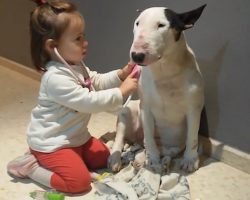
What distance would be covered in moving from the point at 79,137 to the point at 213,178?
0.44m

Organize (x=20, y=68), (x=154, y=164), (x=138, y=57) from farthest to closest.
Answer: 1. (x=20, y=68)
2. (x=154, y=164)
3. (x=138, y=57)

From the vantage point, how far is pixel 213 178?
4.34 ft

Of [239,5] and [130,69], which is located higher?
[239,5]

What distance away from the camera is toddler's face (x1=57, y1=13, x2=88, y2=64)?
4.05 feet

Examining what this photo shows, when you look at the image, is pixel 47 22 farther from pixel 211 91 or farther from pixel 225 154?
pixel 225 154

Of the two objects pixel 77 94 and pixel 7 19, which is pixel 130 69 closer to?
pixel 77 94

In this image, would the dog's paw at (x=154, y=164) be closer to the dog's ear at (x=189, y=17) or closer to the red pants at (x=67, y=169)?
the red pants at (x=67, y=169)

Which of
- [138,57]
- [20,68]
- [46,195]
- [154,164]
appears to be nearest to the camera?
[138,57]

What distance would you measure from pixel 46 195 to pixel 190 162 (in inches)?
18.1

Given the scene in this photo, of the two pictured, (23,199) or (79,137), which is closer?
(23,199)

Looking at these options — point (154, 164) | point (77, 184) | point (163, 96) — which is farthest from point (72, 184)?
point (163, 96)

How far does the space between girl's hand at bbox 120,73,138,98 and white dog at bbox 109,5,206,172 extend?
0.02 m

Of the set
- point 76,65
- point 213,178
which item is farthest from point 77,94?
point 213,178

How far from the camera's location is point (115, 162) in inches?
52.4
